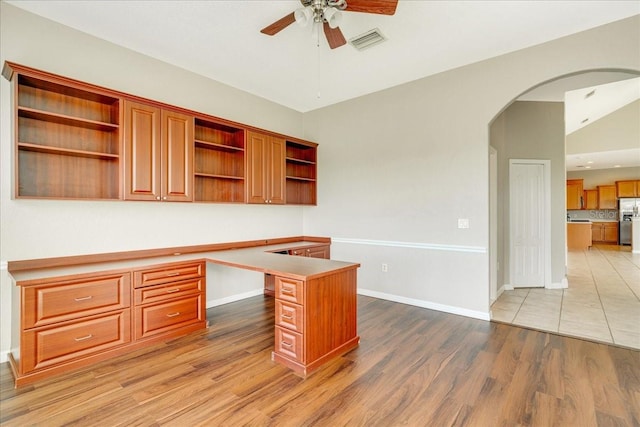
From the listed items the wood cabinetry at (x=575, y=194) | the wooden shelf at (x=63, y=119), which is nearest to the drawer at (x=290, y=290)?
the wooden shelf at (x=63, y=119)

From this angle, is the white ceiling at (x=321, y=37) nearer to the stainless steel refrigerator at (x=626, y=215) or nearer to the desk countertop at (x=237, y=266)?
the desk countertop at (x=237, y=266)

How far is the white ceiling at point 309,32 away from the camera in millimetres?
2658

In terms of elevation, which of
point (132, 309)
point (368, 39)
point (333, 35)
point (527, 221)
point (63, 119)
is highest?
point (368, 39)

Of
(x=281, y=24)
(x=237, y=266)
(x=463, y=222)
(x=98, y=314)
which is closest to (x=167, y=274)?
(x=98, y=314)

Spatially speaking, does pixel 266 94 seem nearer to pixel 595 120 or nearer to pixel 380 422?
pixel 380 422

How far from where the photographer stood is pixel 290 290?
2.56m

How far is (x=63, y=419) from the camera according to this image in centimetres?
190

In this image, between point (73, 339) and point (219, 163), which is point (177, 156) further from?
point (73, 339)

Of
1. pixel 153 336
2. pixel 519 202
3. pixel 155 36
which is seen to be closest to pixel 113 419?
pixel 153 336

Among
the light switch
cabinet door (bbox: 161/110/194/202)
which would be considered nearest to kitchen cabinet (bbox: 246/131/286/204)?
cabinet door (bbox: 161/110/194/202)

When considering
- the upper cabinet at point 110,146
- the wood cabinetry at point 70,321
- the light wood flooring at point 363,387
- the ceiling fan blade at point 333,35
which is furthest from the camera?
the upper cabinet at point 110,146

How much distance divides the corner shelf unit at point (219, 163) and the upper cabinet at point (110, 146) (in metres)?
0.01

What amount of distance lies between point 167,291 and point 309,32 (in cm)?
302

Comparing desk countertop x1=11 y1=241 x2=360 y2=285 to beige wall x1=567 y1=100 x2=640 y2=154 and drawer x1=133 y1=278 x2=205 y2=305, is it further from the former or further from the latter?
beige wall x1=567 y1=100 x2=640 y2=154
